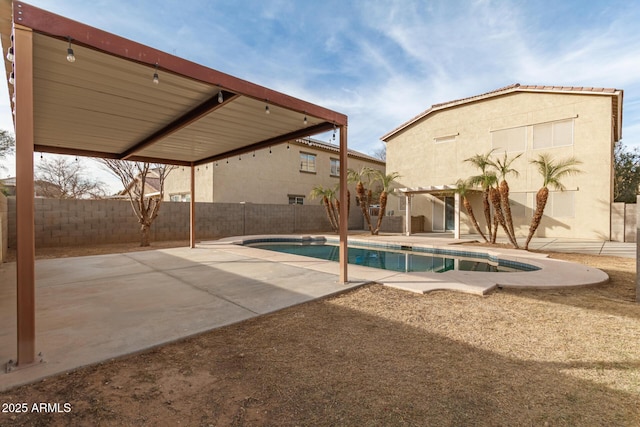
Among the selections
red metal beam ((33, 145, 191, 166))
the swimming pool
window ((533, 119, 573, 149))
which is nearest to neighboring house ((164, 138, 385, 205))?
red metal beam ((33, 145, 191, 166))

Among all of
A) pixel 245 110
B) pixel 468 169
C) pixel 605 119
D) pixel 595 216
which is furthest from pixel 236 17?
pixel 595 216

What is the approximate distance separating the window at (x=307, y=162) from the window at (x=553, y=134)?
→ 13.3 m

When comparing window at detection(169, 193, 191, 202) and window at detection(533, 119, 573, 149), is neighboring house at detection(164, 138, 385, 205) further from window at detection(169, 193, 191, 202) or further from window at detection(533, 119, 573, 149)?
window at detection(533, 119, 573, 149)

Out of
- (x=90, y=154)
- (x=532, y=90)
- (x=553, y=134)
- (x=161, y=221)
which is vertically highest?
(x=532, y=90)

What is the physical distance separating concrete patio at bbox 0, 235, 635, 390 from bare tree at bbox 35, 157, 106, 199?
17.2m

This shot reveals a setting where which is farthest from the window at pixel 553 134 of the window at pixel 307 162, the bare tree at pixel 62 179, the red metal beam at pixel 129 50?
the bare tree at pixel 62 179

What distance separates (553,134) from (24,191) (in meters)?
18.9

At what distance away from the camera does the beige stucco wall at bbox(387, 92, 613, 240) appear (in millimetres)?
13445

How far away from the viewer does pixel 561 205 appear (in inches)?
571

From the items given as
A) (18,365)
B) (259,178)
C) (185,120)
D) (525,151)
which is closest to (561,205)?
(525,151)

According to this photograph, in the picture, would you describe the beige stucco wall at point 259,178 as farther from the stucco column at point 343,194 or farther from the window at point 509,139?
the stucco column at point 343,194

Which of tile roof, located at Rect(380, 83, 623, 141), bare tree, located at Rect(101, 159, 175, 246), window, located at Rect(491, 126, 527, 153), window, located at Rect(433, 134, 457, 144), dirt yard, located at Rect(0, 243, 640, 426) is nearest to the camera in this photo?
dirt yard, located at Rect(0, 243, 640, 426)

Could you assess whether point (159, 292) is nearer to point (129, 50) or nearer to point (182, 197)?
point (129, 50)

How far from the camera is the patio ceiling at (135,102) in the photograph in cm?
300
